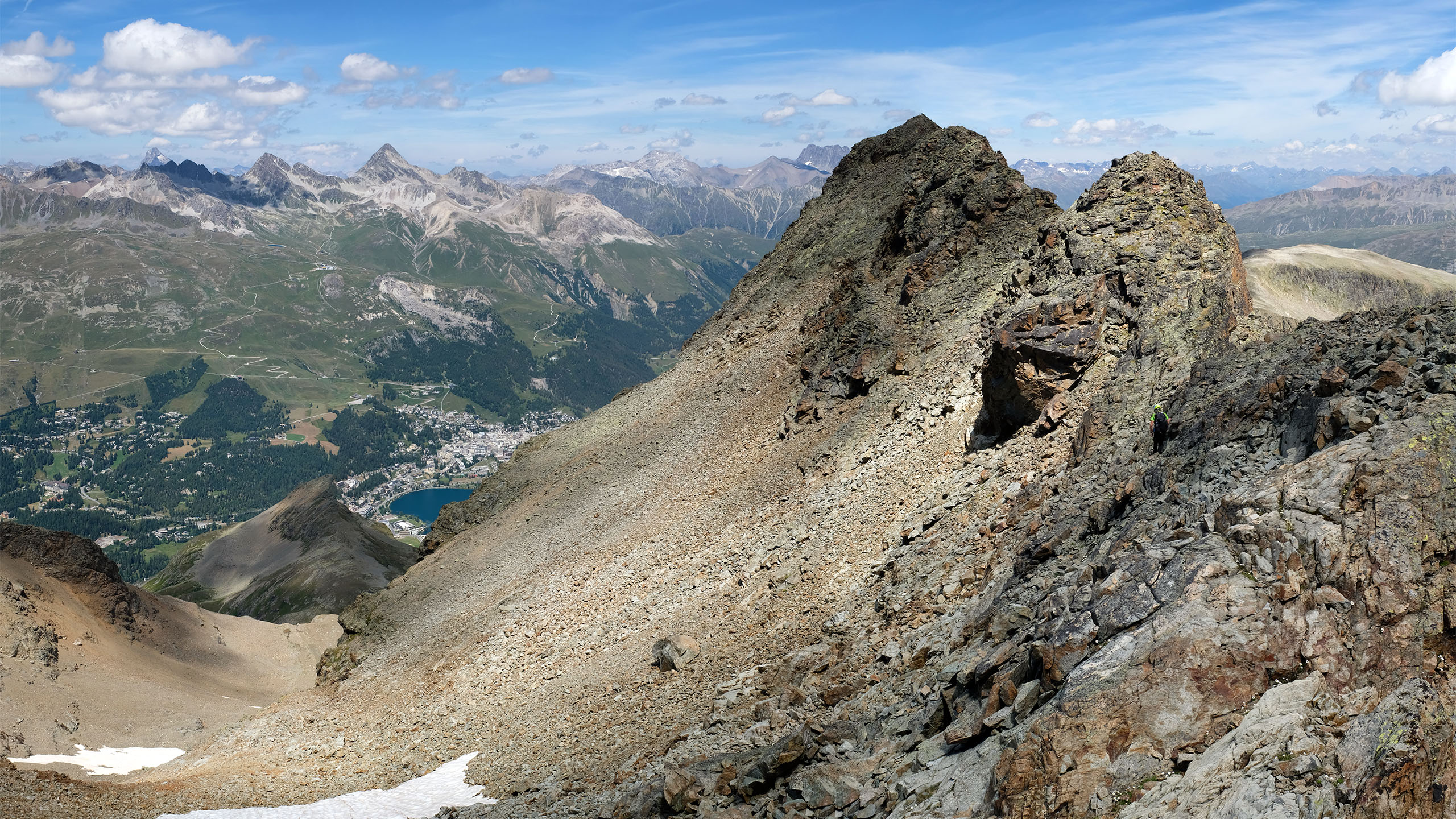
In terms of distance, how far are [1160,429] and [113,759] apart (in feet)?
171

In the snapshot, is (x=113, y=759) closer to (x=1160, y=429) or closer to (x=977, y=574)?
(x=977, y=574)

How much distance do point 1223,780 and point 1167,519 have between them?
262 inches

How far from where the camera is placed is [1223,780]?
12.0 metres

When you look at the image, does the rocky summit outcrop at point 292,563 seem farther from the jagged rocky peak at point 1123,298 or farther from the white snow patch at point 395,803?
the jagged rocky peak at point 1123,298

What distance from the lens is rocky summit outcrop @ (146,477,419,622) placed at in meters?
101

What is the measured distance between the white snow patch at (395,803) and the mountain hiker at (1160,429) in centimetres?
2452

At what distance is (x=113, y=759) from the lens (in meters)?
43.5

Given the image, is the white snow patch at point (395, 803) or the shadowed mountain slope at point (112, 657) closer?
the white snow patch at point (395, 803)

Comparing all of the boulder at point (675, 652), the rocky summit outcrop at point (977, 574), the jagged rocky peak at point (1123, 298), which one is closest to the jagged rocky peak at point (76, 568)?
the rocky summit outcrop at point (977, 574)

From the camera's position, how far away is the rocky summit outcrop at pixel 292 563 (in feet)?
333

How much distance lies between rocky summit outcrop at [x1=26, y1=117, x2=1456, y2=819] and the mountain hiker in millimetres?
547

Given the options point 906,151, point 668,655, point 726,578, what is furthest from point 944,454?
point 906,151

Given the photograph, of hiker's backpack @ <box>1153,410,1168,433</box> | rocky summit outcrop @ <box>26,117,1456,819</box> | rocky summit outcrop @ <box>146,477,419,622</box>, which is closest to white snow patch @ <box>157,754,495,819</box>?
rocky summit outcrop @ <box>26,117,1456,819</box>

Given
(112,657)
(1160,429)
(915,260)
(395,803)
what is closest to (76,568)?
(112,657)
